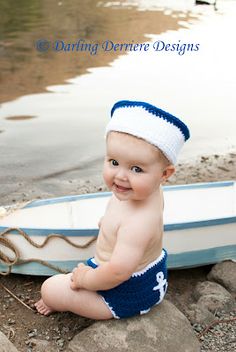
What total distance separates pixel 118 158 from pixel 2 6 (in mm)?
16271

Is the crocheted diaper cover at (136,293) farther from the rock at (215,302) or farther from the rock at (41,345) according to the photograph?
the rock at (215,302)

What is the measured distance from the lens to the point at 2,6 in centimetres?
1795

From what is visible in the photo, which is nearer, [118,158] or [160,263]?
[118,158]

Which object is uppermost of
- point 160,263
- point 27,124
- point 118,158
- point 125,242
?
point 118,158

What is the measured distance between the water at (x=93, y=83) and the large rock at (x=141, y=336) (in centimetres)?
337

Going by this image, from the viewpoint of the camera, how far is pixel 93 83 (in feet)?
32.8

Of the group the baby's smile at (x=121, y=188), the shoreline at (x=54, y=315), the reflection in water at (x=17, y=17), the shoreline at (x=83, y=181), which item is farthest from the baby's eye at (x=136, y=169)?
the reflection in water at (x=17, y=17)

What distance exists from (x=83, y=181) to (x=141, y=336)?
3.30m

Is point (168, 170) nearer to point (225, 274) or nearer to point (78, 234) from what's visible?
point (78, 234)

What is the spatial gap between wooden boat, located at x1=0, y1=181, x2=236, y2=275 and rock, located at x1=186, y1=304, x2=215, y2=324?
1.54 ft

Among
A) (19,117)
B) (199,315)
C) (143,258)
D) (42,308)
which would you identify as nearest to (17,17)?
Result: (19,117)

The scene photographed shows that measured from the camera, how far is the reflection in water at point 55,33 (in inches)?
402

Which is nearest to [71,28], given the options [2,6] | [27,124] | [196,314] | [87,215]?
[2,6]

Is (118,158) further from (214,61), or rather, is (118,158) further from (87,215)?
(214,61)
